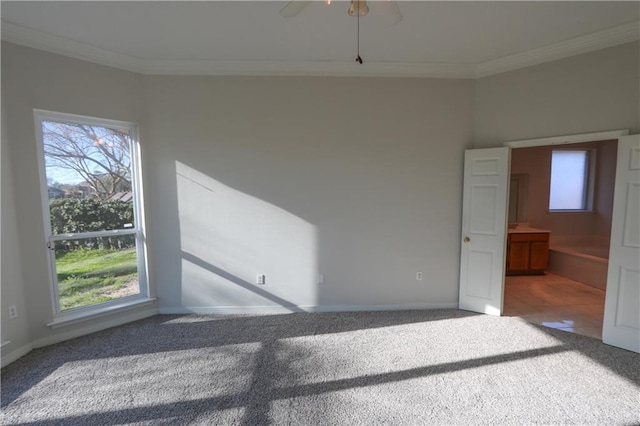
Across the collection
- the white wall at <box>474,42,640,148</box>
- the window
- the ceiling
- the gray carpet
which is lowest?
the gray carpet

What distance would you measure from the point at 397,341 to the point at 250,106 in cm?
310

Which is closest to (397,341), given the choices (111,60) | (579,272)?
Result: (579,272)

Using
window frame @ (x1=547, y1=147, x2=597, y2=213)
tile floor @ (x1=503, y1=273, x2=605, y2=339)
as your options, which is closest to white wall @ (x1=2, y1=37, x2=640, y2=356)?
tile floor @ (x1=503, y1=273, x2=605, y2=339)

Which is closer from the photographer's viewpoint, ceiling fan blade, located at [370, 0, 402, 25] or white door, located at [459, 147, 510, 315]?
ceiling fan blade, located at [370, 0, 402, 25]

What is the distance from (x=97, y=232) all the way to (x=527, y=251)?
21.2 feet

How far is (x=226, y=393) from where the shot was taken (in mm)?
2100

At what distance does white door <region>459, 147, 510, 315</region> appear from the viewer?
325 cm

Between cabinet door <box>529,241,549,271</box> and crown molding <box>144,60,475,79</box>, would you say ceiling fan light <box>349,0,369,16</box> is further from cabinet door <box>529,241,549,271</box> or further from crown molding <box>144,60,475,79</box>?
cabinet door <box>529,241,549,271</box>

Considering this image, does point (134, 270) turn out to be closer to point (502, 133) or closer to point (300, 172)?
point (300, 172)

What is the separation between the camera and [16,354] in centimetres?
Result: 257

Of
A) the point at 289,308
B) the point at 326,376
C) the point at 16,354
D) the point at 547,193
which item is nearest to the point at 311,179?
the point at 289,308

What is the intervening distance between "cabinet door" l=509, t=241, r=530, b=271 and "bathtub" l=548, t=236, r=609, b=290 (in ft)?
2.00

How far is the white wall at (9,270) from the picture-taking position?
2.50 m

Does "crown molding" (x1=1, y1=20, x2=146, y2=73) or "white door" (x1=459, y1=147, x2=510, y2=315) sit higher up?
"crown molding" (x1=1, y1=20, x2=146, y2=73)
